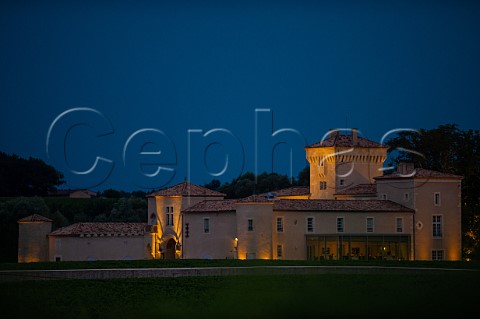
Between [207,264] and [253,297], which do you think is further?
[207,264]

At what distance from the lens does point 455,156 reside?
8625cm

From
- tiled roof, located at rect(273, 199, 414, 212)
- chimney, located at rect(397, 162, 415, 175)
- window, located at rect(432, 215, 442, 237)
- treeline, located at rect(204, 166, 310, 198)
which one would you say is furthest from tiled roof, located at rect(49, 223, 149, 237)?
treeline, located at rect(204, 166, 310, 198)

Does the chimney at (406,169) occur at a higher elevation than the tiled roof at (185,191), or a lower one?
higher

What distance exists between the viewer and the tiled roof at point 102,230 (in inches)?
2992

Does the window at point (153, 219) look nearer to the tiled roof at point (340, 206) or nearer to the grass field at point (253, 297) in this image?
the tiled roof at point (340, 206)

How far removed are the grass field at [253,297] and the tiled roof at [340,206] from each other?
14.1 m

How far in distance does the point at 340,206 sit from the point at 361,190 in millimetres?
5900

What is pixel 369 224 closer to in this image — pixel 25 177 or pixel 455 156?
pixel 455 156

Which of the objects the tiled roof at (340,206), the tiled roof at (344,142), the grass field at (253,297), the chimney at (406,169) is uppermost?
the tiled roof at (344,142)

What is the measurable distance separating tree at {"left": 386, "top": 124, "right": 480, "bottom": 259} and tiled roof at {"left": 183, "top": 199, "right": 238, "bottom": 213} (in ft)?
49.9

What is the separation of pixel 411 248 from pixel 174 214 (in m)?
15.2

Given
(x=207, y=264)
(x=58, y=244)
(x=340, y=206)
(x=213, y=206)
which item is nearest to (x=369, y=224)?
(x=340, y=206)

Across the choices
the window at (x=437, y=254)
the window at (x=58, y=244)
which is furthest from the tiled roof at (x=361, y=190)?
the window at (x=58, y=244)

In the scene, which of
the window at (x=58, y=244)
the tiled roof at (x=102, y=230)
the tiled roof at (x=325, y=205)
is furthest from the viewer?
the tiled roof at (x=102, y=230)
